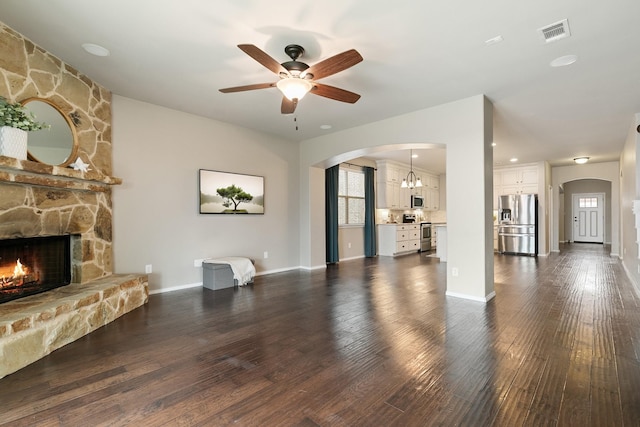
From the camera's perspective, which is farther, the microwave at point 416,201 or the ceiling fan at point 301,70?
the microwave at point 416,201

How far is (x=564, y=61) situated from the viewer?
10.5 ft

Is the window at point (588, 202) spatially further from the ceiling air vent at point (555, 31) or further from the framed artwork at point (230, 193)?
the framed artwork at point (230, 193)

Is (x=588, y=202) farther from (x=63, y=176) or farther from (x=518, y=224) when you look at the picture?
(x=63, y=176)

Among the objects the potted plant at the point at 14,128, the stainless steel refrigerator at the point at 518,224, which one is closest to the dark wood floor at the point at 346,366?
the potted plant at the point at 14,128

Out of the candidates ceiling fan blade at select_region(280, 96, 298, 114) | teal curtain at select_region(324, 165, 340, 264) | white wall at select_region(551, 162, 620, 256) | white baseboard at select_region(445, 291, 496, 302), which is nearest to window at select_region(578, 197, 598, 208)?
white wall at select_region(551, 162, 620, 256)

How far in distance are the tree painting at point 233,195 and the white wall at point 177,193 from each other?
243 mm

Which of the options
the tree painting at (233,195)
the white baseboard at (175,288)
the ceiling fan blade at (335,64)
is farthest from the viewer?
the tree painting at (233,195)

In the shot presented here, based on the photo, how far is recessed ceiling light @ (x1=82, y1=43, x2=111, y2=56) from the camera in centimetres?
297

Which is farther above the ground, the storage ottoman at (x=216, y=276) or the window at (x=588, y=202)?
the window at (x=588, y=202)

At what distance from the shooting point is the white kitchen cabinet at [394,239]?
862 cm

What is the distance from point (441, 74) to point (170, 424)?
390 cm

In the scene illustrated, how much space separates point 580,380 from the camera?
2.15 m

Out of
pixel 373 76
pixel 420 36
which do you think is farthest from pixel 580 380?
pixel 373 76

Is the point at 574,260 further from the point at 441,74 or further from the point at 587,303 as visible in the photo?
the point at 441,74
